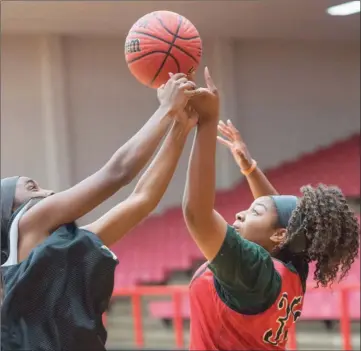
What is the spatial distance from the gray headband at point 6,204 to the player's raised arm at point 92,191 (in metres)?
0.04

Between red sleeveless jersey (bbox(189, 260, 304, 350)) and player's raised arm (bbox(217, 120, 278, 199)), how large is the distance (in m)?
0.43

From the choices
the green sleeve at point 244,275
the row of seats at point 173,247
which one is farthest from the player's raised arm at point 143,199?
the row of seats at point 173,247

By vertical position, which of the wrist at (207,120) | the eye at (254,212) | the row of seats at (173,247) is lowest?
the row of seats at (173,247)

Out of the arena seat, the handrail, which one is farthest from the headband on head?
the arena seat

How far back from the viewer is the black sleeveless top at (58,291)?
1.46 metres

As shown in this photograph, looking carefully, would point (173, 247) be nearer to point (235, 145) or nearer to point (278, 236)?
point (235, 145)

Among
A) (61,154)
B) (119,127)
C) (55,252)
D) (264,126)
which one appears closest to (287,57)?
(264,126)

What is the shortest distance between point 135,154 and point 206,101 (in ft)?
1.00

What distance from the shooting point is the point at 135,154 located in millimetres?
1554

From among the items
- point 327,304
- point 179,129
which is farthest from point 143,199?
point 327,304

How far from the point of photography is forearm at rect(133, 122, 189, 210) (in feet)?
5.37

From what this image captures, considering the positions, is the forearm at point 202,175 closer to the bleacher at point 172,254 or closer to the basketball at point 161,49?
the basketball at point 161,49

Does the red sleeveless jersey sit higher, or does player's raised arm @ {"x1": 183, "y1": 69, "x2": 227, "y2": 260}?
player's raised arm @ {"x1": 183, "y1": 69, "x2": 227, "y2": 260}

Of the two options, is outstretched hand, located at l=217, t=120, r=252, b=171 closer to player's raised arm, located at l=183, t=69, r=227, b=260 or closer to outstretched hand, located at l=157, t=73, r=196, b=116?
player's raised arm, located at l=183, t=69, r=227, b=260
